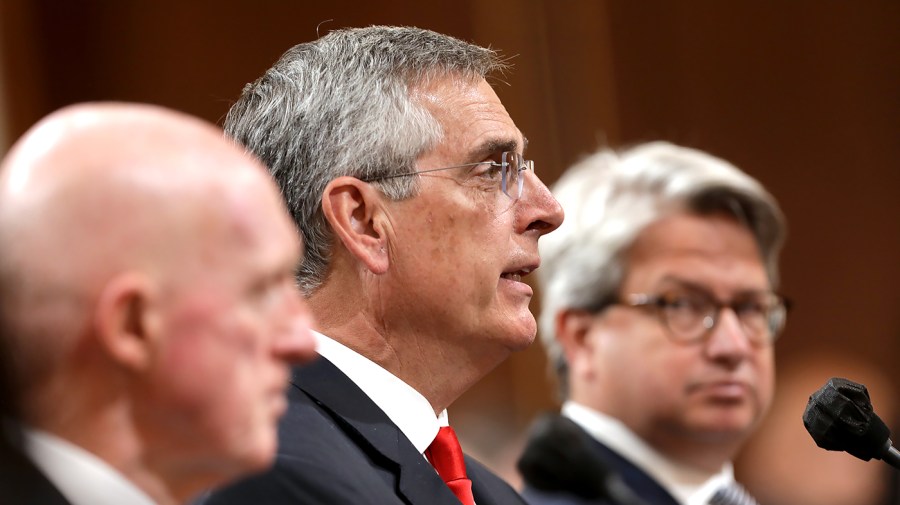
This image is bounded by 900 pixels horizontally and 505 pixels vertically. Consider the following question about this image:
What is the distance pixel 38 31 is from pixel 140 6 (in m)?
0.44

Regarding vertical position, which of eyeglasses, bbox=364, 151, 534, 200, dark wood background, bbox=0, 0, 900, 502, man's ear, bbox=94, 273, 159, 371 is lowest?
dark wood background, bbox=0, 0, 900, 502

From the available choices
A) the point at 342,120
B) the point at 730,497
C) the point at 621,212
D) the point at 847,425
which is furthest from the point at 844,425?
the point at 621,212

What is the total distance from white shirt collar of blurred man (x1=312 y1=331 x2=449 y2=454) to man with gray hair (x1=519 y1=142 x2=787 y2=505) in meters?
1.03

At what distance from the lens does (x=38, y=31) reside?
418 cm

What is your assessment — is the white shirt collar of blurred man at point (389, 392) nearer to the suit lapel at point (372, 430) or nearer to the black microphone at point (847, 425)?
the suit lapel at point (372, 430)

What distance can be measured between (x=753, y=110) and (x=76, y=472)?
470 cm

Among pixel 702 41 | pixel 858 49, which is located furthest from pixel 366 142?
pixel 858 49

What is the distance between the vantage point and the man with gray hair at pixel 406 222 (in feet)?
6.96

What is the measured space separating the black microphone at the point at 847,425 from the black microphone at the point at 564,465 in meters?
0.49

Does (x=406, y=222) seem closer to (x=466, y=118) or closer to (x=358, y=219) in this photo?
(x=358, y=219)

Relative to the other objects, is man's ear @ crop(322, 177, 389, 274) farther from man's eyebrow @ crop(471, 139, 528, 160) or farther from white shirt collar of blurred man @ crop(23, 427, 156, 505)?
white shirt collar of blurred man @ crop(23, 427, 156, 505)

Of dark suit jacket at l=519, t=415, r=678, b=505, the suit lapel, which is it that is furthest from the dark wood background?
the suit lapel

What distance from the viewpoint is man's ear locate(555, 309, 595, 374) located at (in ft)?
10.8

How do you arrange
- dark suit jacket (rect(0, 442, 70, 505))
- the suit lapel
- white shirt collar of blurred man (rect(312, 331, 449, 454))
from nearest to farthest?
dark suit jacket (rect(0, 442, 70, 505)), the suit lapel, white shirt collar of blurred man (rect(312, 331, 449, 454))
